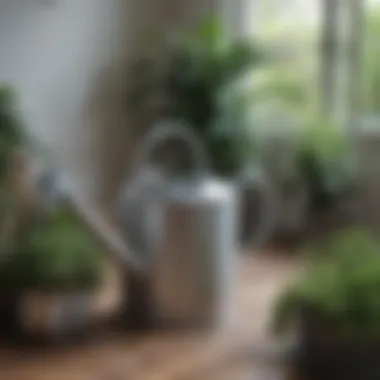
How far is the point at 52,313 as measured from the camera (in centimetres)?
146

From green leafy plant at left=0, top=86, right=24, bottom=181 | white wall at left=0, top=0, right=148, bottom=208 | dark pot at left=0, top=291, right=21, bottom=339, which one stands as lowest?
dark pot at left=0, top=291, right=21, bottom=339

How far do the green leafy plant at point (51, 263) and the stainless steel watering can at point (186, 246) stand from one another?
0.32 ft

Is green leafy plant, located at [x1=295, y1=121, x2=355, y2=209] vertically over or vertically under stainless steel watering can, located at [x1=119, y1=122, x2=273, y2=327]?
over

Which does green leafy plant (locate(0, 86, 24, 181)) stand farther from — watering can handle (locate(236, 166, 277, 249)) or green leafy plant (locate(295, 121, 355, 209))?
green leafy plant (locate(295, 121, 355, 209))

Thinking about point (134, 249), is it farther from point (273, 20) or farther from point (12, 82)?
point (273, 20)

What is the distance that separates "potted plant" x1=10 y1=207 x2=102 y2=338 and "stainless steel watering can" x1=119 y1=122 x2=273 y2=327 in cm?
10

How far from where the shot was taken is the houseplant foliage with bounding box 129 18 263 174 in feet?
7.34

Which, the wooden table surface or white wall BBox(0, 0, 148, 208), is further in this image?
white wall BBox(0, 0, 148, 208)

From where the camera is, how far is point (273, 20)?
8.04 feet

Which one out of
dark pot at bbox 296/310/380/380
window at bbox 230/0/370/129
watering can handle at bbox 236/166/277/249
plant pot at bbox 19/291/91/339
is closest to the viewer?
dark pot at bbox 296/310/380/380

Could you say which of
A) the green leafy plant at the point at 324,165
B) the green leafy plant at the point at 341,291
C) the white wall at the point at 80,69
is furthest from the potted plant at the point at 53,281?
the green leafy plant at the point at 324,165

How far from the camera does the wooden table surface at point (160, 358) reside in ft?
4.32

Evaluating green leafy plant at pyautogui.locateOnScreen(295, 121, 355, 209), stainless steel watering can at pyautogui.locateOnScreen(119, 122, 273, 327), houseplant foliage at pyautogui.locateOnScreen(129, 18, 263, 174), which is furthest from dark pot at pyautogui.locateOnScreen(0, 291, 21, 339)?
green leafy plant at pyautogui.locateOnScreen(295, 121, 355, 209)

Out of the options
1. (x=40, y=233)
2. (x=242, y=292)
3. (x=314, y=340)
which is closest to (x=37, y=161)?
(x=40, y=233)
